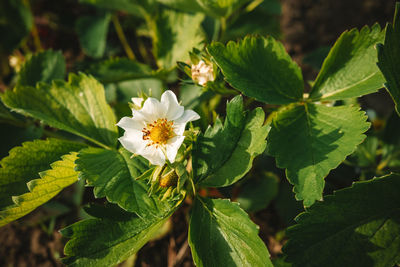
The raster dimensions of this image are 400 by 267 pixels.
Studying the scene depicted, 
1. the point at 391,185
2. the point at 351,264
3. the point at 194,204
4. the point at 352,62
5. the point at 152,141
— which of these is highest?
the point at 352,62

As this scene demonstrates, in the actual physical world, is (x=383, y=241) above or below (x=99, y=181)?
below

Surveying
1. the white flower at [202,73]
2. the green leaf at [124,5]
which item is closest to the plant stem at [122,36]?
the green leaf at [124,5]

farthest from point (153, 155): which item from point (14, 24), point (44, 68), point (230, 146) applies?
point (14, 24)

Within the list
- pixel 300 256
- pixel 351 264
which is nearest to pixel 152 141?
pixel 300 256

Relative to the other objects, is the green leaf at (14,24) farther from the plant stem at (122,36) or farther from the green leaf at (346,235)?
the green leaf at (346,235)

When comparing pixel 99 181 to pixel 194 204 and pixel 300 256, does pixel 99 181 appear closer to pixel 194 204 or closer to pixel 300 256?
pixel 194 204

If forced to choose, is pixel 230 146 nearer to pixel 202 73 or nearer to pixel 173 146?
pixel 173 146
